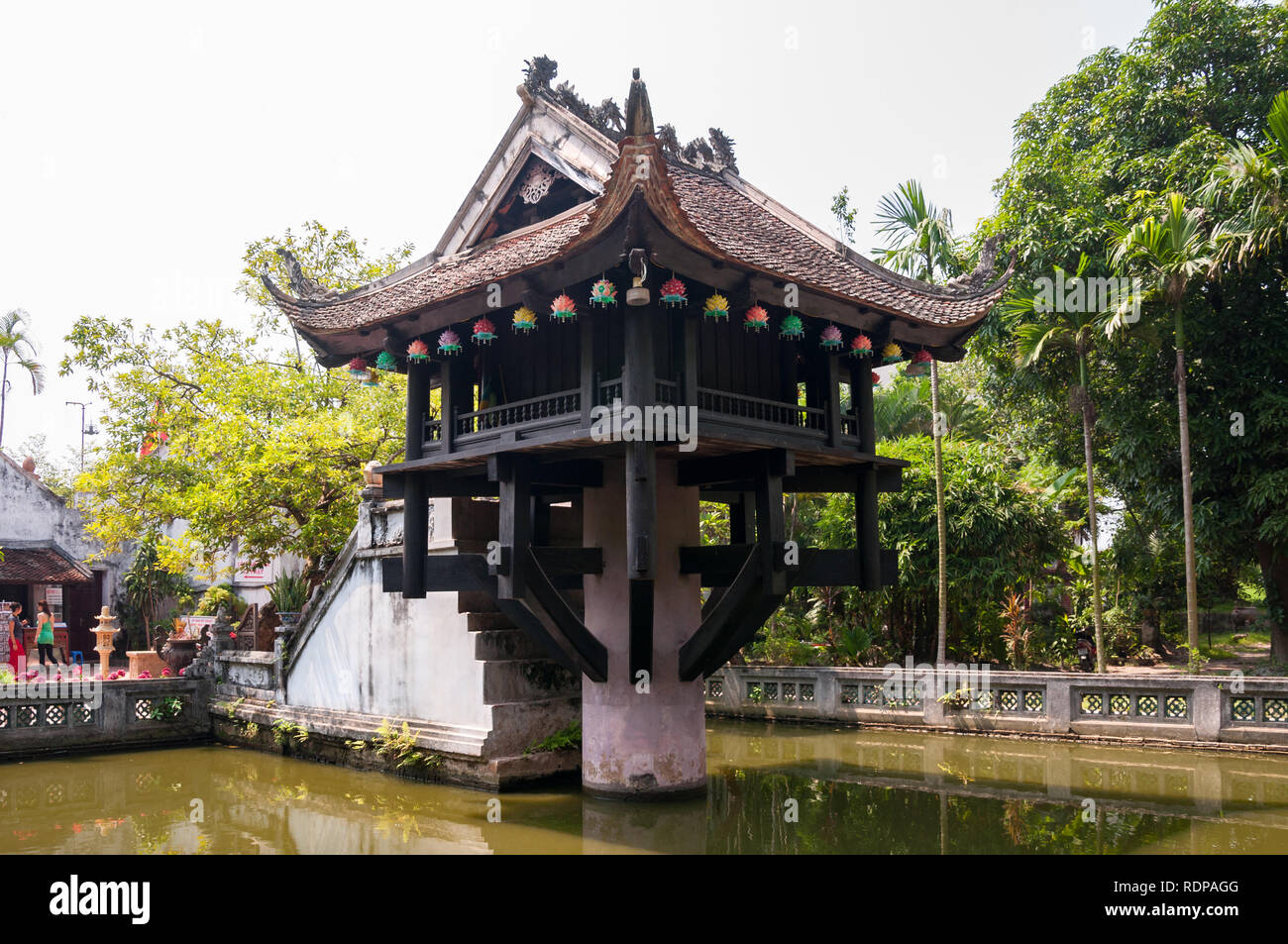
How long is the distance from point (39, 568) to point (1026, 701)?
69.9 ft

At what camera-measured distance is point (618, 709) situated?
31.1 feet

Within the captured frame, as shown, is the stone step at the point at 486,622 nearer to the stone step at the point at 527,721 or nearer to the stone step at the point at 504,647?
the stone step at the point at 504,647

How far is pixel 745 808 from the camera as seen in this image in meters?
9.31

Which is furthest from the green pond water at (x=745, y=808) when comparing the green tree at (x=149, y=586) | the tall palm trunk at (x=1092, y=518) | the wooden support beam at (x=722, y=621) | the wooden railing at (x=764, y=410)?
the green tree at (x=149, y=586)

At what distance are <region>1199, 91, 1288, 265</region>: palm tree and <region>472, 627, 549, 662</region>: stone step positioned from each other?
10360mm

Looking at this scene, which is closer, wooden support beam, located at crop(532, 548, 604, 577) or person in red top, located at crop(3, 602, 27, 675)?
wooden support beam, located at crop(532, 548, 604, 577)

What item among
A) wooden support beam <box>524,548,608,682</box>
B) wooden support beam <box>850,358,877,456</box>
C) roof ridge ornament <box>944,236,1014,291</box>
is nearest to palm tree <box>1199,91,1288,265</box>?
roof ridge ornament <box>944,236,1014,291</box>

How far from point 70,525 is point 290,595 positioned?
38.4 ft

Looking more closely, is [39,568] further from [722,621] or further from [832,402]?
[832,402]

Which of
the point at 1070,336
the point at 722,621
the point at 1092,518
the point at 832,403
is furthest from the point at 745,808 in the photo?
the point at 1070,336

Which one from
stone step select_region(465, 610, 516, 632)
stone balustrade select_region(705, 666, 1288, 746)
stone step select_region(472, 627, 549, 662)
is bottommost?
stone balustrade select_region(705, 666, 1288, 746)

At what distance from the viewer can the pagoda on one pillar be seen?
323 inches

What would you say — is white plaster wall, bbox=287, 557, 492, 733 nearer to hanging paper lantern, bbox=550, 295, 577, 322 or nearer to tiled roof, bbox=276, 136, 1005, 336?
tiled roof, bbox=276, 136, 1005, 336
